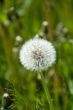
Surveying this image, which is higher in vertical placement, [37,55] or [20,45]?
[20,45]

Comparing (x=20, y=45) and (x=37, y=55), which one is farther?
(x=20, y=45)

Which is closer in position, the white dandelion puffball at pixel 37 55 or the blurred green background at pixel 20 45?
the white dandelion puffball at pixel 37 55

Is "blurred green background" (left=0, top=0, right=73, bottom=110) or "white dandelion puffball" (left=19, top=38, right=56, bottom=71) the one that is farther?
"blurred green background" (left=0, top=0, right=73, bottom=110)

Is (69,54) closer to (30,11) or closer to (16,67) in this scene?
(16,67)
